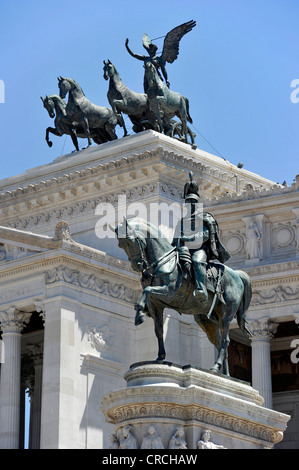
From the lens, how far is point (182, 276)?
121 ft

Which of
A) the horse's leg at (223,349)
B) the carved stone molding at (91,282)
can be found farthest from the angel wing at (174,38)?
the horse's leg at (223,349)

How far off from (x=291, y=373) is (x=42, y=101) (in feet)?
48.3

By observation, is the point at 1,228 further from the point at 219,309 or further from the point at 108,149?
the point at 219,309

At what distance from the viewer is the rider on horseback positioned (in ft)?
122

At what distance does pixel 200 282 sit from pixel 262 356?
19548 millimetres

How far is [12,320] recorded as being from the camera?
55594 millimetres

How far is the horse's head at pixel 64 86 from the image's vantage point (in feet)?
212

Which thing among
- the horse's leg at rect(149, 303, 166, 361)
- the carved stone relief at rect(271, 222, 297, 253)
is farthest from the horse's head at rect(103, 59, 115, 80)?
the horse's leg at rect(149, 303, 166, 361)

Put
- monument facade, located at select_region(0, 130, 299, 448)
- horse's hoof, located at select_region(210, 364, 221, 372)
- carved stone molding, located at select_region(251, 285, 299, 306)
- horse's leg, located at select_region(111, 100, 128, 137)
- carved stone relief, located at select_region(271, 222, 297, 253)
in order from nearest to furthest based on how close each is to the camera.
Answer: horse's hoof, located at select_region(210, 364, 221, 372), monument facade, located at select_region(0, 130, 299, 448), carved stone molding, located at select_region(251, 285, 299, 306), carved stone relief, located at select_region(271, 222, 297, 253), horse's leg, located at select_region(111, 100, 128, 137)

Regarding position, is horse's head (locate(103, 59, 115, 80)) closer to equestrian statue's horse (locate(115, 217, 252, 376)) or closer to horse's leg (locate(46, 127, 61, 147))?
horse's leg (locate(46, 127, 61, 147))

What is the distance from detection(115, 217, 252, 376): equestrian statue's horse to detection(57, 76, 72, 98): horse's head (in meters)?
27.7

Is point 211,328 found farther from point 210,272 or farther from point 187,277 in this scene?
point 187,277

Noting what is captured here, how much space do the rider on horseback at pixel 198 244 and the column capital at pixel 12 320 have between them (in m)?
17.6

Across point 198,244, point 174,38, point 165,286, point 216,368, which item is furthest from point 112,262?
point 165,286
